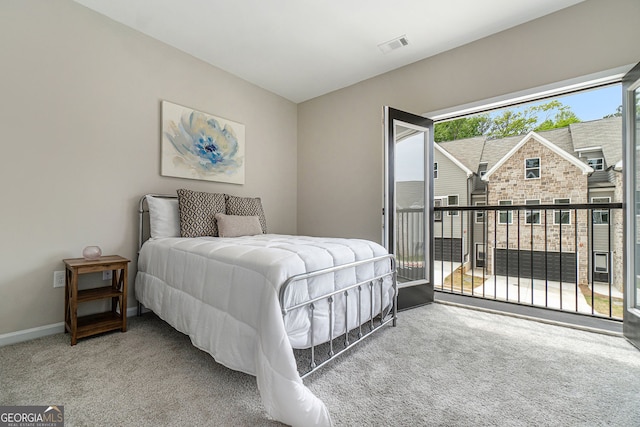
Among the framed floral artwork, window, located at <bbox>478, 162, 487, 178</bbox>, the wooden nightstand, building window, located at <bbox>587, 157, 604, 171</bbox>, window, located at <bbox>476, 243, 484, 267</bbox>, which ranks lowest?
window, located at <bbox>476, 243, 484, 267</bbox>

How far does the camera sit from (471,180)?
6844mm

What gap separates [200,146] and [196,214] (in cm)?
86

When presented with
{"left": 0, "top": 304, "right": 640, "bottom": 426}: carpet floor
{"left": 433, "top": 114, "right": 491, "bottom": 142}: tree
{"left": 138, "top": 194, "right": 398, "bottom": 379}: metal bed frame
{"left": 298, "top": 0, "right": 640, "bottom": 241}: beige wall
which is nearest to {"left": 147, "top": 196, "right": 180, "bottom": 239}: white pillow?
{"left": 138, "top": 194, "right": 398, "bottom": 379}: metal bed frame

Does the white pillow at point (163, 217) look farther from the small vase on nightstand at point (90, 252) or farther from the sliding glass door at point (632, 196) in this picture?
the sliding glass door at point (632, 196)

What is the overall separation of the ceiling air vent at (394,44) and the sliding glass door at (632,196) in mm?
1733

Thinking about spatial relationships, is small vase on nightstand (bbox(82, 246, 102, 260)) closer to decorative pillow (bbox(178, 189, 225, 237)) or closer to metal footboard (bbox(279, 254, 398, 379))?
decorative pillow (bbox(178, 189, 225, 237))

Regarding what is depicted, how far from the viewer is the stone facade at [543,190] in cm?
617

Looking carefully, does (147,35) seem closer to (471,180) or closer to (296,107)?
(296,107)

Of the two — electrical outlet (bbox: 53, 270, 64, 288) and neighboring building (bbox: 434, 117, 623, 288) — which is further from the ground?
neighboring building (bbox: 434, 117, 623, 288)

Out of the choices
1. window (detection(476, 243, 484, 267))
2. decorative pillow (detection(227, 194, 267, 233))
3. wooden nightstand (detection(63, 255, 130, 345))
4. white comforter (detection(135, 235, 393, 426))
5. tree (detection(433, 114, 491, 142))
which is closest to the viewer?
white comforter (detection(135, 235, 393, 426))

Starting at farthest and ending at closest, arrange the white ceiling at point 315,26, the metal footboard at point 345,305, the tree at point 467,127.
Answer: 1. the tree at point 467,127
2. the white ceiling at point 315,26
3. the metal footboard at point 345,305

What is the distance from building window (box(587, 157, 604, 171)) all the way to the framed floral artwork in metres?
6.97

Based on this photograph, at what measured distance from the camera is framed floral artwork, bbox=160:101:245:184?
105 inches

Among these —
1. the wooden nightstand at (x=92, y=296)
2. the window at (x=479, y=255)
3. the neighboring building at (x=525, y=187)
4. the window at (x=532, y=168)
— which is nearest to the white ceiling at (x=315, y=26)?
the wooden nightstand at (x=92, y=296)
